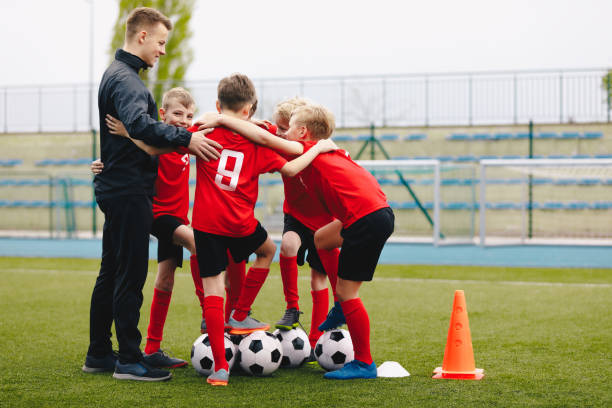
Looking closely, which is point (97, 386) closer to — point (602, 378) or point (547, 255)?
point (602, 378)

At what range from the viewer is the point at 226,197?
3.94 metres

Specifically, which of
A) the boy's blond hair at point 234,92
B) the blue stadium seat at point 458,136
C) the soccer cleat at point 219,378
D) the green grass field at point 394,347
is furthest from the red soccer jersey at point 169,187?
the blue stadium seat at point 458,136

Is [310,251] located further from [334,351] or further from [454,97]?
[454,97]

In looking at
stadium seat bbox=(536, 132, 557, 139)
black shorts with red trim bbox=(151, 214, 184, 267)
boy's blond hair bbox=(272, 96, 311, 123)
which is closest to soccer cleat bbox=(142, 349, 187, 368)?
black shorts with red trim bbox=(151, 214, 184, 267)

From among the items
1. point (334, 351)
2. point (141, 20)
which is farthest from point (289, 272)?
point (141, 20)

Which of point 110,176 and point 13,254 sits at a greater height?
point 110,176

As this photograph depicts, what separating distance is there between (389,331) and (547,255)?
29.4ft

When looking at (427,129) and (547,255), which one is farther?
(427,129)

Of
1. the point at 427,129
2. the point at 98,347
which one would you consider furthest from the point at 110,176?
the point at 427,129

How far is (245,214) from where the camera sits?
13.1ft

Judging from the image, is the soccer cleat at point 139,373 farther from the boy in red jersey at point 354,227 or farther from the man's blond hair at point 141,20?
the man's blond hair at point 141,20

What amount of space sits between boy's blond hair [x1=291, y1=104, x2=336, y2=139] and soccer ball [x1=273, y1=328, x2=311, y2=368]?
126 centimetres

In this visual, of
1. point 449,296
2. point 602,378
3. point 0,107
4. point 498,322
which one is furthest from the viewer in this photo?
point 0,107

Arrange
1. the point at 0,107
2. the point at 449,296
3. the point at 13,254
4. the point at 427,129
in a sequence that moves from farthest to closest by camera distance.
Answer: the point at 0,107
the point at 427,129
the point at 13,254
the point at 449,296
